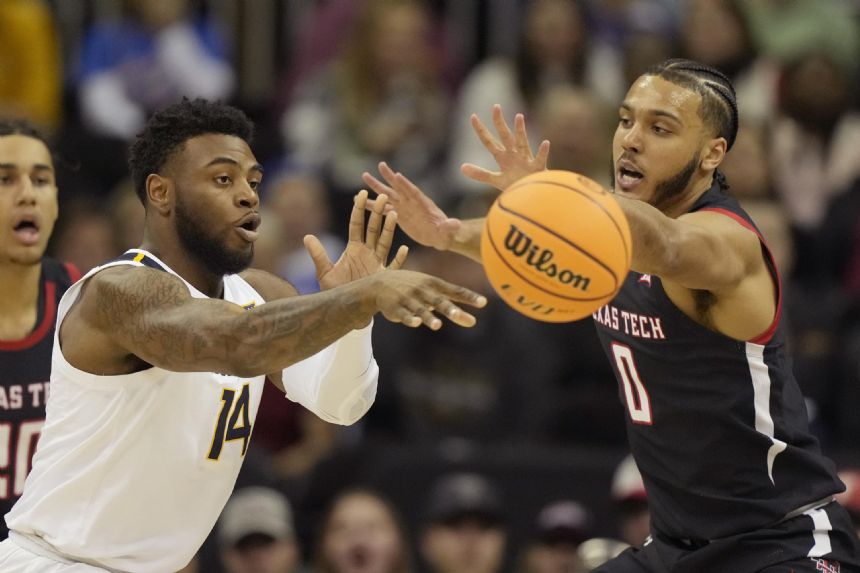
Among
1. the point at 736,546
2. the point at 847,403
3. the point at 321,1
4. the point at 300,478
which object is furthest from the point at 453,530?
the point at 321,1

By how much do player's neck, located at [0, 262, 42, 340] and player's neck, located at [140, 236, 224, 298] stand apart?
119 cm

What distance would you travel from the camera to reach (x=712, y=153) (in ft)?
21.1

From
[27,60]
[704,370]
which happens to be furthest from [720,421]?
[27,60]

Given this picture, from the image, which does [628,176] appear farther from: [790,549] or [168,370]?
[168,370]

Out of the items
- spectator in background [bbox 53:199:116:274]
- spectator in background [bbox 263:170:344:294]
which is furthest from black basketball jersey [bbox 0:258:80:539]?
spectator in background [bbox 263:170:344:294]

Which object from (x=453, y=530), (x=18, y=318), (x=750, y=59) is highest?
(x=750, y=59)

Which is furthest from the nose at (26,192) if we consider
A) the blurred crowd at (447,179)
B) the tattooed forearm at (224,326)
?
the tattooed forearm at (224,326)

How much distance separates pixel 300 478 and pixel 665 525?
4.06 meters

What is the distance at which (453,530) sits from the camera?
954 cm

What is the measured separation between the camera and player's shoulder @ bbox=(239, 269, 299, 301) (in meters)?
6.96

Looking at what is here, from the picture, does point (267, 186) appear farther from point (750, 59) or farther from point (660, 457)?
point (660, 457)

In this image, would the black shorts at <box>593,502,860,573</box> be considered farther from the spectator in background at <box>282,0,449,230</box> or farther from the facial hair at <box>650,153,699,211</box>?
the spectator in background at <box>282,0,449,230</box>

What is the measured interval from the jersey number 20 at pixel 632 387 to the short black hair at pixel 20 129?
10.1 feet

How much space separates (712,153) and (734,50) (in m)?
5.70
